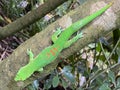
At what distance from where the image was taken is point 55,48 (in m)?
1.23

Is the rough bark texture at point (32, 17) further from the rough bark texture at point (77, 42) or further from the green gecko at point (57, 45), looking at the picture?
the rough bark texture at point (77, 42)

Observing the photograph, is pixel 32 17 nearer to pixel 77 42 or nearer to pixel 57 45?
pixel 57 45

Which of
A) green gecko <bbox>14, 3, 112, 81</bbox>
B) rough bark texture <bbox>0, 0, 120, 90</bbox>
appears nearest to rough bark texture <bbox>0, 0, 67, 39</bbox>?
green gecko <bbox>14, 3, 112, 81</bbox>

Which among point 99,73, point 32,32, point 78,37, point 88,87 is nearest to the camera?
point 78,37

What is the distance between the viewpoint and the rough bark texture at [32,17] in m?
1.48

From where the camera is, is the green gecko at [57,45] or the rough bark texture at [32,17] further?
the rough bark texture at [32,17]

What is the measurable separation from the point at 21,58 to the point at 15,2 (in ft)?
5.86

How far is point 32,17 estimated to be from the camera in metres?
1.59

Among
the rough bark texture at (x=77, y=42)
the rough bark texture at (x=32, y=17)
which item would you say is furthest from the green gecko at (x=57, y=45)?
the rough bark texture at (x=32, y=17)

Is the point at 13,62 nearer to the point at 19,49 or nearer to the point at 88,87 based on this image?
the point at 19,49

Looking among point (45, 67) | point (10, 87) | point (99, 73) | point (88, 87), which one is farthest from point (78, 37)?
point (88, 87)

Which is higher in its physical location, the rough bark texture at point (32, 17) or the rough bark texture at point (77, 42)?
the rough bark texture at point (32, 17)

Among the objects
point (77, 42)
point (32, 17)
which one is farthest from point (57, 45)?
point (32, 17)

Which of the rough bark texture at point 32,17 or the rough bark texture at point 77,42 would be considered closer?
the rough bark texture at point 77,42
